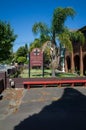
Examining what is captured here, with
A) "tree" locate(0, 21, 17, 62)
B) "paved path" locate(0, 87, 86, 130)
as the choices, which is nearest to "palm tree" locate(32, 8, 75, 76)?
"tree" locate(0, 21, 17, 62)

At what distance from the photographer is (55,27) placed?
29344 millimetres

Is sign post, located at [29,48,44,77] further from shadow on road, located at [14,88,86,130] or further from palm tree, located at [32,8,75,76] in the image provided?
shadow on road, located at [14,88,86,130]

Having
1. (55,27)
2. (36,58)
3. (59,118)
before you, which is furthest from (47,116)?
(55,27)

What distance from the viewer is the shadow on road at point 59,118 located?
9.61m

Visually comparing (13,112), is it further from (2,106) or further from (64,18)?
(64,18)

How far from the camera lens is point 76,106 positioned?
1355cm

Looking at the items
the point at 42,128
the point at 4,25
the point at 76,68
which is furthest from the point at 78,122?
the point at 76,68

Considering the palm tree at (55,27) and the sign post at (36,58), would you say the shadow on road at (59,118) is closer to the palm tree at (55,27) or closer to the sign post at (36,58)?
the sign post at (36,58)

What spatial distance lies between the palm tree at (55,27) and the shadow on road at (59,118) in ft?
51.2

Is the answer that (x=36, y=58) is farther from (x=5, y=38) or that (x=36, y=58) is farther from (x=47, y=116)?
(x=47, y=116)

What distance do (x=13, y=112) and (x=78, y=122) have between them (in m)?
3.42

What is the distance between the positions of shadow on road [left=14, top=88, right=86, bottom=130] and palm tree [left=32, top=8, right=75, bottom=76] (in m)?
15.6

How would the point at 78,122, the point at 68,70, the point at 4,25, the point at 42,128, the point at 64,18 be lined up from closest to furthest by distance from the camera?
the point at 42,128 → the point at 78,122 → the point at 64,18 → the point at 4,25 → the point at 68,70

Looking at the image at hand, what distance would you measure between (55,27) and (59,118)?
768 inches
